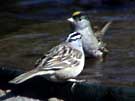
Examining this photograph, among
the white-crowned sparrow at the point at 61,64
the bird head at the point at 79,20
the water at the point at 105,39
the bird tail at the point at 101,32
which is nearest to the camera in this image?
the white-crowned sparrow at the point at 61,64

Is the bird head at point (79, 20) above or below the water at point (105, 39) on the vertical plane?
above

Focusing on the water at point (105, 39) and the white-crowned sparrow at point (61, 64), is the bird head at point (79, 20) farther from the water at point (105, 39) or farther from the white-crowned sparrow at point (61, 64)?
the white-crowned sparrow at point (61, 64)

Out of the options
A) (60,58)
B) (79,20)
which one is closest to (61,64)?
(60,58)

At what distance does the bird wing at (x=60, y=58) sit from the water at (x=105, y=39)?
40cm

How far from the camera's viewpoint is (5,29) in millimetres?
11930

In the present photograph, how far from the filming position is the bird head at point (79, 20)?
8.59 m

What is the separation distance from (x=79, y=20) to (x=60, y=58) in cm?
130

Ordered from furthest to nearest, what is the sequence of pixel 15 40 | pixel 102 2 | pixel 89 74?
pixel 102 2 < pixel 15 40 < pixel 89 74

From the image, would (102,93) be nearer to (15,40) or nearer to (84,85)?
(84,85)

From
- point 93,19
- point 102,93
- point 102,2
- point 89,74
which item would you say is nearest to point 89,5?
point 102,2

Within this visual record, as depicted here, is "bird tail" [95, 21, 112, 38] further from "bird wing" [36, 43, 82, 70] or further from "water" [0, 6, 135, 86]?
"bird wing" [36, 43, 82, 70]

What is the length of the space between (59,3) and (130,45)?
5.45 meters

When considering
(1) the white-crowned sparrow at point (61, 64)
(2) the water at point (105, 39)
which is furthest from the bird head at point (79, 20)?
(1) the white-crowned sparrow at point (61, 64)

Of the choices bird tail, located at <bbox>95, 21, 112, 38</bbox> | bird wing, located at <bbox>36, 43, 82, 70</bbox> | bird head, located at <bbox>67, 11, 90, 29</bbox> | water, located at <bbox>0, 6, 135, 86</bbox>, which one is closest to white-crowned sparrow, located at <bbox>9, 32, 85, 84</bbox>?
bird wing, located at <bbox>36, 43, 82, 70</bbox>
